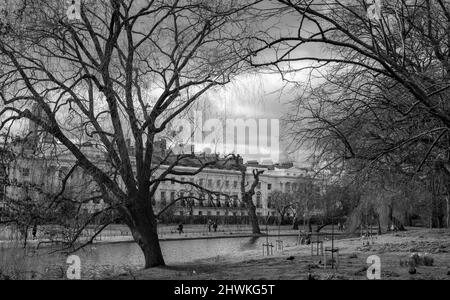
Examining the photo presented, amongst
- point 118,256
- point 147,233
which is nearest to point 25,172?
point 147,233

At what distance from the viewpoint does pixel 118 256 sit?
888 inches

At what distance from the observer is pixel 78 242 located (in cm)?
1525

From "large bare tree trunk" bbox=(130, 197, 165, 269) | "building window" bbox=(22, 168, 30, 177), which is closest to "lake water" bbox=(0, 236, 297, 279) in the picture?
"large bare tree trunk" bbox=(130, 197, 165, 269)

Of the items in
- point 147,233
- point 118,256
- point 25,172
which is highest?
point 25,172

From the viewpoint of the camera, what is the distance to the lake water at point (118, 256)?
14078 mm

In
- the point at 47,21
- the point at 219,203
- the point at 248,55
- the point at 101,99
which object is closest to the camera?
the point at 248,55

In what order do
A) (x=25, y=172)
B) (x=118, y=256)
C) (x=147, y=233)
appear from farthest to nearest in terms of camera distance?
(x=118, y=256), (x=147, y=233), (x=25, y=172)

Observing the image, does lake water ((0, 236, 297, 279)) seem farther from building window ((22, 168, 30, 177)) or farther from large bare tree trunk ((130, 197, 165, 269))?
building window ((22, 168, 30, 177))

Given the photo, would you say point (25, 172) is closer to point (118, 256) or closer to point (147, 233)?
point (147, 233)

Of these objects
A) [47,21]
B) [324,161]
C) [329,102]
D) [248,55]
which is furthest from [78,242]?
[248,55]

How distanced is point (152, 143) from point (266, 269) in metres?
4.45

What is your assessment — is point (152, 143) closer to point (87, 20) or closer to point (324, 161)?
point (87, 20)

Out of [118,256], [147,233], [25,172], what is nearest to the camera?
[25,172]

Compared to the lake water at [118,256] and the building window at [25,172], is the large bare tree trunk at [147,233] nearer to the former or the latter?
the lake water at [118,256]
